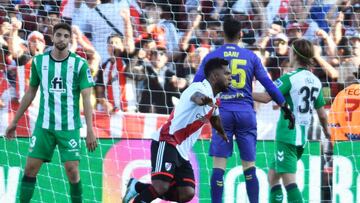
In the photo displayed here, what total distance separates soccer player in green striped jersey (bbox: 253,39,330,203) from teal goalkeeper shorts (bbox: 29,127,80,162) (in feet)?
5.53

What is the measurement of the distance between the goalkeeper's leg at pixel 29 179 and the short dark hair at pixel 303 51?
2.50 m

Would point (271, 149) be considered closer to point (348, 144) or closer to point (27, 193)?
point (348, 144)

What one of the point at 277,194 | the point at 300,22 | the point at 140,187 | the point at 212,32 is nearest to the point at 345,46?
the point at 300,22

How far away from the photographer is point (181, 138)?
7.28m

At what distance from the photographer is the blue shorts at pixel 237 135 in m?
8.10

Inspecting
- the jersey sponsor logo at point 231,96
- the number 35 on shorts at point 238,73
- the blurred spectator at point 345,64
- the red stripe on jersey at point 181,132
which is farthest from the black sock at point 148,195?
the blurred spectator at point 345,64

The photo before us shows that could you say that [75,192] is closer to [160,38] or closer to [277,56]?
[160,38]

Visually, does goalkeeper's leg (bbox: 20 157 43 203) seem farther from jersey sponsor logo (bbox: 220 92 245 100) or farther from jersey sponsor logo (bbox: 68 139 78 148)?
jersey sponsor logo (bbox: 220 92 245 100)

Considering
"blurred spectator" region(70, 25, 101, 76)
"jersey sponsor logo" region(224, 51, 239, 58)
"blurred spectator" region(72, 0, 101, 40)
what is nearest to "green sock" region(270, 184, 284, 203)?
"jersey sponsor logo" region(224, 51, 239, 58)

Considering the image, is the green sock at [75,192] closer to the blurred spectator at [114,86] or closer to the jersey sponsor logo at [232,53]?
the jersey sponsor logo at [232,53]

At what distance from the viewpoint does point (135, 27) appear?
11008mm

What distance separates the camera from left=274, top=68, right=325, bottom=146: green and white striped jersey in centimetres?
823

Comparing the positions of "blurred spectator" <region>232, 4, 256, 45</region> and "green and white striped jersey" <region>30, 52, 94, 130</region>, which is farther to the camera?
"blurred spectator" <region>232, 4, 256, 45</region>

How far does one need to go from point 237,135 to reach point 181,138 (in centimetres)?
103
